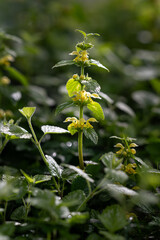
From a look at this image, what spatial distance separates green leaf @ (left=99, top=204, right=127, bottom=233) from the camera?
61 centimetres

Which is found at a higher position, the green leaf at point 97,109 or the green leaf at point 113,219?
the green leaf at point 97,109

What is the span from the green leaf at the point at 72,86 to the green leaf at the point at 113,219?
32 centimetres

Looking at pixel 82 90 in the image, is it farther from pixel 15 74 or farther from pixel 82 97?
pixel 15 74

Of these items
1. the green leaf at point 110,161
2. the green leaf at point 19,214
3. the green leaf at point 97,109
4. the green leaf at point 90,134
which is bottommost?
the green leaf at point 19,214

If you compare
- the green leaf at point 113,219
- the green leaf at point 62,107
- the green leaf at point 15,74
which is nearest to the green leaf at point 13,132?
the green leaf at point 62,107

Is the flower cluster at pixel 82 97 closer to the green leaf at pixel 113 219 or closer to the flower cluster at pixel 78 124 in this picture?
the flower cluster at pixel 78 124

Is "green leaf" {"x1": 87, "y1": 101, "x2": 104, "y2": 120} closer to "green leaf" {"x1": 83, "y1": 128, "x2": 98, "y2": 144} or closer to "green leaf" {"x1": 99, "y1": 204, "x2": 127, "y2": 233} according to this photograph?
"green leaf" {"x1": 83, "y1": 128, "x2": 98, "y2": 144}

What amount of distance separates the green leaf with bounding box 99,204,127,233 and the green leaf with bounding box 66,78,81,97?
1.07 feet

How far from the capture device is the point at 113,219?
0.63 meters

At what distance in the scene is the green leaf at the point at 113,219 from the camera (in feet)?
1.99

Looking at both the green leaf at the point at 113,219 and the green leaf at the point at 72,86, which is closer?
the green leaf at the point at 113,219

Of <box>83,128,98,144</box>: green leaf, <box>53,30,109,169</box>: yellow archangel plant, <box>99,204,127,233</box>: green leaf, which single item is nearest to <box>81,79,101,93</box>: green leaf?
<box>53,30,109,169</box>: yellow archangel plant

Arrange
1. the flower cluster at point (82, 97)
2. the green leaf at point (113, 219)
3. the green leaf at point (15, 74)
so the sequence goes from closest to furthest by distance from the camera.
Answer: the green leaf at point (113, 219), the flower cluster at point (82, 97), the green leaf at point (15, 74)

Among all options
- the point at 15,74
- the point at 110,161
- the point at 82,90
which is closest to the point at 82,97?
the point at 82,90
